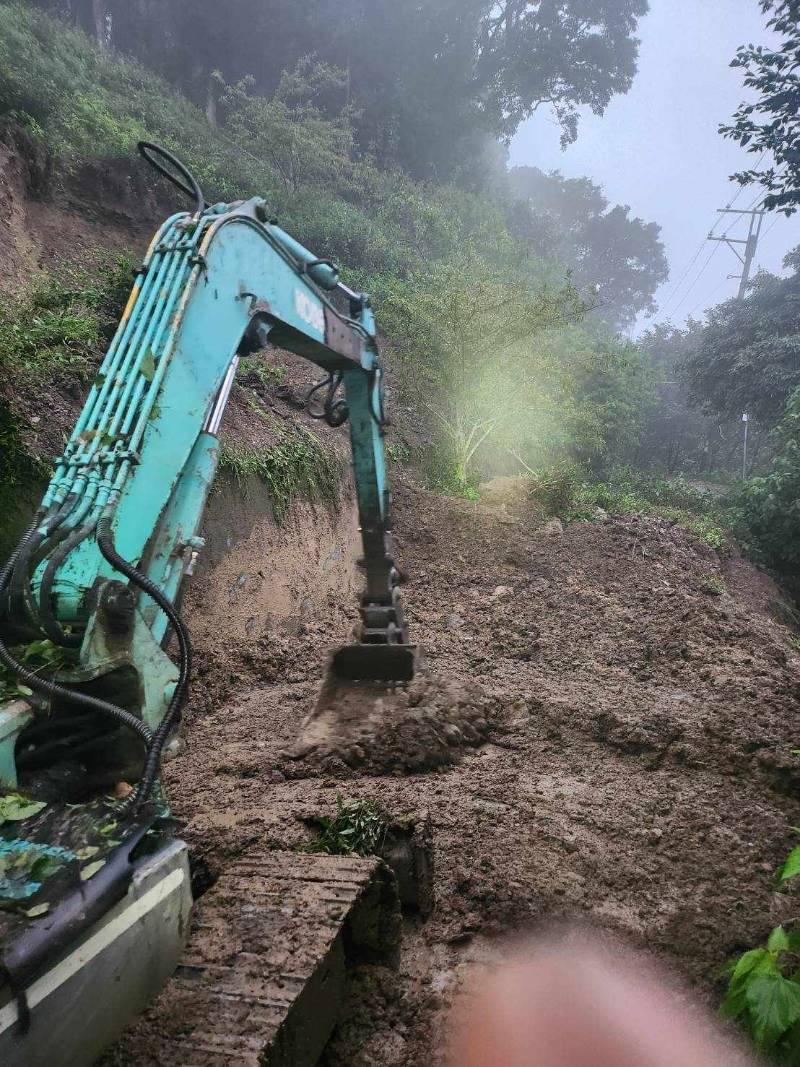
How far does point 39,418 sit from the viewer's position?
4.04m

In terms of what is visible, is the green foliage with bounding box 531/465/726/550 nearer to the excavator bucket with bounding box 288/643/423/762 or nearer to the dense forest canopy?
the dense forest canopy

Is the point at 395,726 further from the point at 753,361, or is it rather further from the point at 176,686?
the point at 753,361

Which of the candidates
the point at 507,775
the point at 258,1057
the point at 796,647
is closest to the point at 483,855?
the point at 507,775

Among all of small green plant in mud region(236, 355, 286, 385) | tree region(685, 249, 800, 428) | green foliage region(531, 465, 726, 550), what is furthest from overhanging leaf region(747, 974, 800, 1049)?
tree region(685, 249, 800, 428)

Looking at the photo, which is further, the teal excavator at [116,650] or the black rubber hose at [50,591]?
the black rubber hose at [50,591]

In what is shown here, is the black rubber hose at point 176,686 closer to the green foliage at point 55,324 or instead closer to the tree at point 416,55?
the green foliage at point 55,324

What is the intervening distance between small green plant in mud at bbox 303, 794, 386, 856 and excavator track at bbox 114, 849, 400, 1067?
226 millimetres

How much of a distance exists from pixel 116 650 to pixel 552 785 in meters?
2.20

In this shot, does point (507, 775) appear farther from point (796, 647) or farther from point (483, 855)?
point (796, 647)

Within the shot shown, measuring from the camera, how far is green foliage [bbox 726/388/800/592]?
986 centimetres

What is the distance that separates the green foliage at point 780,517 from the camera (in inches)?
388

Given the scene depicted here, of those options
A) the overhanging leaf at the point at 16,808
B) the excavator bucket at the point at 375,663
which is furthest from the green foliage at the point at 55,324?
the overhanging leaf at the point at 16,808

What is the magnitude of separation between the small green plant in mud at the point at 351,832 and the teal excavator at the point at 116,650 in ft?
2.24

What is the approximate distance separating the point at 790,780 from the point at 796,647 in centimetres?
371
